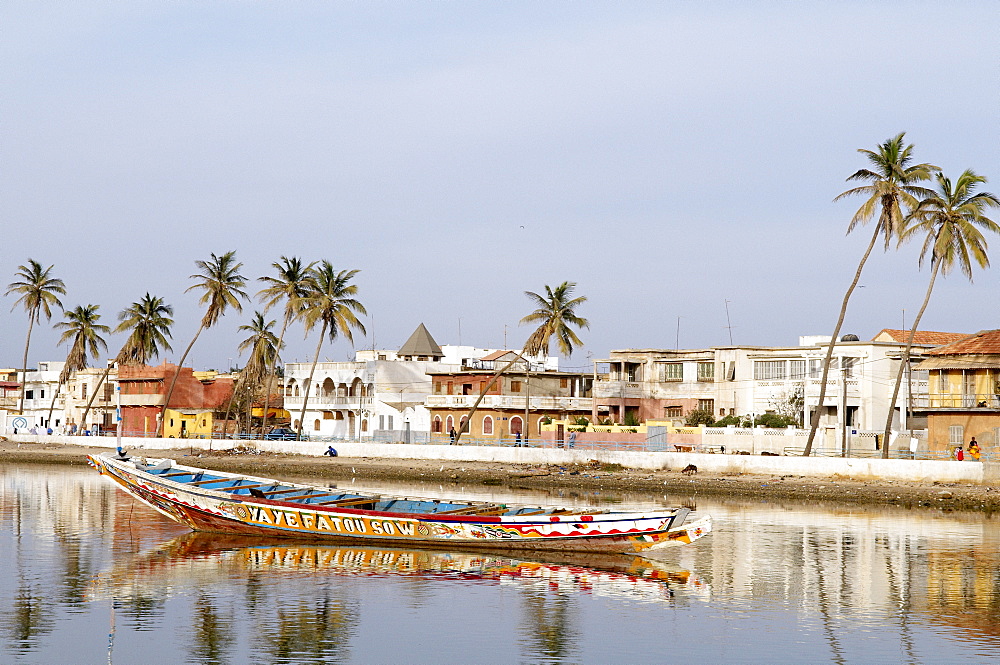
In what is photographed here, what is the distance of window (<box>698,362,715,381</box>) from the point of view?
252 feet

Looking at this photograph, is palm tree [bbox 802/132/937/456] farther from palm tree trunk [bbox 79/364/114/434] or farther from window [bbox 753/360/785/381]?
palm tree trunk [bbox 79/364/114/434]

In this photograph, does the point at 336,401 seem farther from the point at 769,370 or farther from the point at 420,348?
the point at 769,370

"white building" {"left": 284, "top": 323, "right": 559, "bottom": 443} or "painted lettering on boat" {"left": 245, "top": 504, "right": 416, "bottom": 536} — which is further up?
"white building" {"left": 284, "top": 323, "right": 559, "bottom": 443}

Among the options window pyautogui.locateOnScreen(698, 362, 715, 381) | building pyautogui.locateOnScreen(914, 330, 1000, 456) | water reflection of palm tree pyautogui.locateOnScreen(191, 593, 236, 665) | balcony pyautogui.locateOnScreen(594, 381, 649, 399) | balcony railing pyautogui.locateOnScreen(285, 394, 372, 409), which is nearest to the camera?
water reflection of palm tree pyautogui.locateOnScreen(191, 593, 236, 665)

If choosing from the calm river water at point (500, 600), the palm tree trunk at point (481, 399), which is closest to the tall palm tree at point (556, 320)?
the palm tree trunk at point (481, 399)

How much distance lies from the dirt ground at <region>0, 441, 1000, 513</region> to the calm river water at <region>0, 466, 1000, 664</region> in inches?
236

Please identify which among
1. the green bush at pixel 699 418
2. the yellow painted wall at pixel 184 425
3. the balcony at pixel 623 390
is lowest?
the yellow painted wall at pixel 184 425

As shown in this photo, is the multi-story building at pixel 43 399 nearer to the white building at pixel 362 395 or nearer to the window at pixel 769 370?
the white building at pixel 362 395

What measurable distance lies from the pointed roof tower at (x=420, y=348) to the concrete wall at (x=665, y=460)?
105 feet

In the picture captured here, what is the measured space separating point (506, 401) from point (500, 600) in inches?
2149

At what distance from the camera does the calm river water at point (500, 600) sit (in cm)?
2181

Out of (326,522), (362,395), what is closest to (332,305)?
(362,395)

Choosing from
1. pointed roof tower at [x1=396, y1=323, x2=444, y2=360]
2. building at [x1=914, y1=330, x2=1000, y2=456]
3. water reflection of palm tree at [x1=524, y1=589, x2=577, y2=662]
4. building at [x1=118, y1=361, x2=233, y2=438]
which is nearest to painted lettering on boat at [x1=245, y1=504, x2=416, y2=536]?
water reflection of palm tree at [x1=524, y1=589, x2=577, y2=662]

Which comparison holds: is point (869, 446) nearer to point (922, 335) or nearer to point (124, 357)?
point (922, 335)
